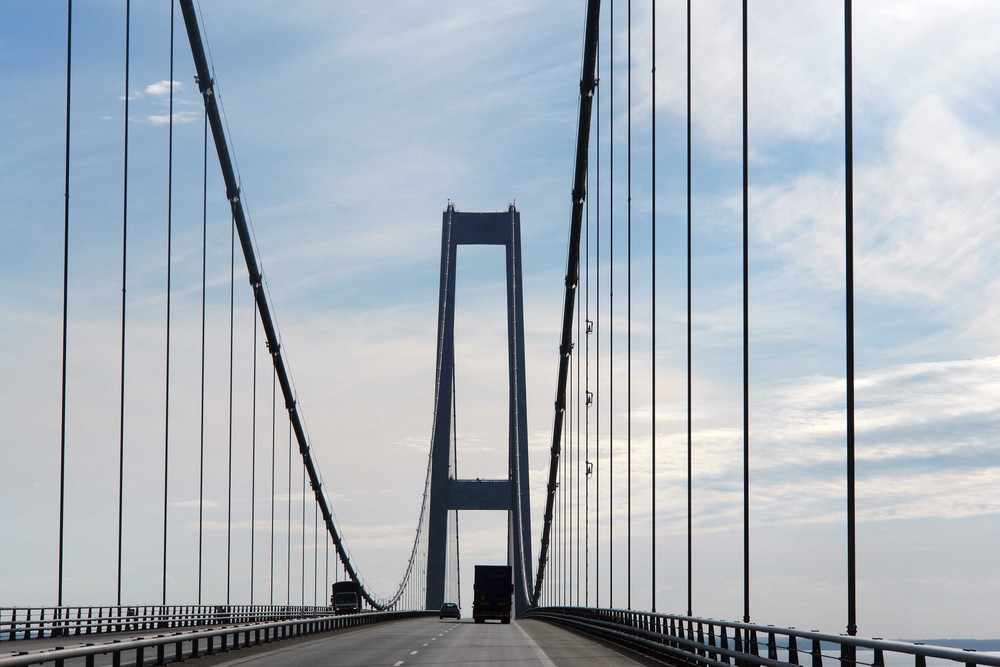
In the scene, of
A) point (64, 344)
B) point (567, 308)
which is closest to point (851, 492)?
point (64, 344)

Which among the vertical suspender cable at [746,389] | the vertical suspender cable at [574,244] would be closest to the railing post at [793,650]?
the vertical suspender cable at [746,389]

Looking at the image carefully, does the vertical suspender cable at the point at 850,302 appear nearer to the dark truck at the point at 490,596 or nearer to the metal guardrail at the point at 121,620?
the metal guardrail at the point at 121,620

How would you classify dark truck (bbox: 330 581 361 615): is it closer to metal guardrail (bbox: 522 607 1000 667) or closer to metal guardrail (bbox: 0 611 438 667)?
metal guardrail (bbox: 0 611 438 667)

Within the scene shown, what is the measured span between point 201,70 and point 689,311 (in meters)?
24.0

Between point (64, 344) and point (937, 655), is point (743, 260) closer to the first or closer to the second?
point (937, 655)

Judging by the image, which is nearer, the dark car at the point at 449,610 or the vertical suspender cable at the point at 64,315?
the vertical suspender cable at the point at 64,315

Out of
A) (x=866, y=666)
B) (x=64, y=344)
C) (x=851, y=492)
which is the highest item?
(x=64, y=344)

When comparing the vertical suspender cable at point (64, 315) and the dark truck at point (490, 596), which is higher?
the vertical suspender cable at point (64, 315)

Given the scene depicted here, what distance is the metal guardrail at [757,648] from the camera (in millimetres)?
10469

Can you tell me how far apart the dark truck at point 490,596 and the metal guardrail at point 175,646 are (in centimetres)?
1682

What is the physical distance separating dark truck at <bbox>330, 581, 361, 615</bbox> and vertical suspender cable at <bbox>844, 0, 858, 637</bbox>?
66894 millimetres

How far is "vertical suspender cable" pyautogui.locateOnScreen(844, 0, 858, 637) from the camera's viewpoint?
13.0 m

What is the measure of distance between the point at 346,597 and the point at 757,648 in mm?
67121

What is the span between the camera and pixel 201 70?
4422 cm
